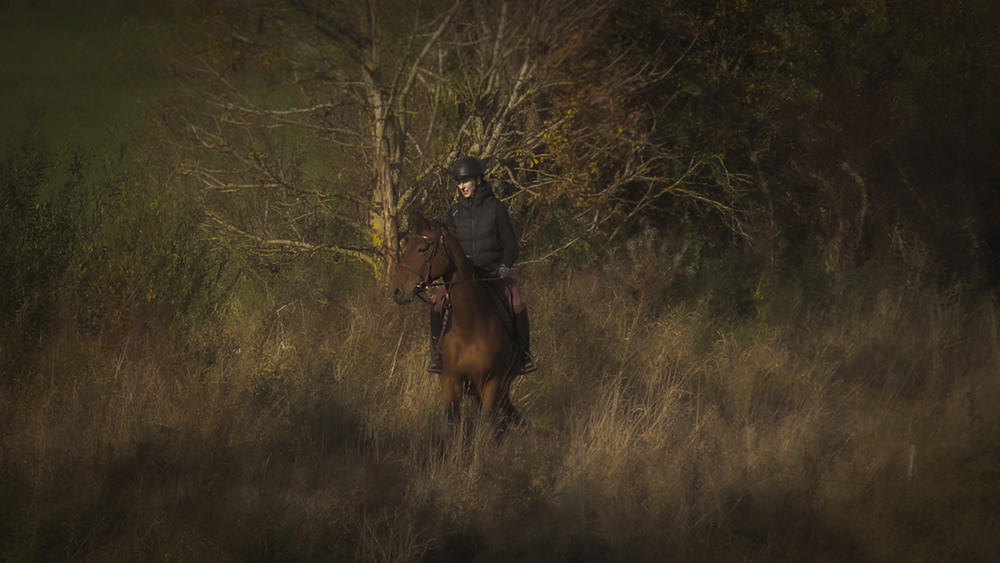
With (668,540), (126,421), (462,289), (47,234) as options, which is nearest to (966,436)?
(668,540)

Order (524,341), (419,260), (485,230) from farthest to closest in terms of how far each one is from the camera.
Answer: (524,341) < (485,230) < (419,260)

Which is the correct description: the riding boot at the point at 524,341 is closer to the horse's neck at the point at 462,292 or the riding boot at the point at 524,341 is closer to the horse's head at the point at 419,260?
the horse's neck at the point at 462,292

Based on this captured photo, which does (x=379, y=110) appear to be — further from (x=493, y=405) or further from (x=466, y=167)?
(x=493, y=405)

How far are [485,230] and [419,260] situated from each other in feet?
3.14

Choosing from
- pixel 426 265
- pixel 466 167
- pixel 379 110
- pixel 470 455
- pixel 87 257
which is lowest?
pixel 470 455

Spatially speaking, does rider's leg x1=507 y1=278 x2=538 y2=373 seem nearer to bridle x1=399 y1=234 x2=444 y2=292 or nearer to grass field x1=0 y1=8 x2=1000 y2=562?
grass field x1=0 y1=8 x2=1000 y2=562

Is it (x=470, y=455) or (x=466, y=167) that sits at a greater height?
(x=466, y=167)

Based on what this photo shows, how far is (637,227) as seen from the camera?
13750 mm

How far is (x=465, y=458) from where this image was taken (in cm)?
678

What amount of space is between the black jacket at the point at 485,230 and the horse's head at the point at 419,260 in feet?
2.30

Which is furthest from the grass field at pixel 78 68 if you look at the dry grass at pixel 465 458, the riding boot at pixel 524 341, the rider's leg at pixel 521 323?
the riding boot at pixel 524 341

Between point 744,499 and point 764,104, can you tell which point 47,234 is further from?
point 764,104

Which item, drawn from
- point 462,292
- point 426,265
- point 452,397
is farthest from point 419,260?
point 452,397

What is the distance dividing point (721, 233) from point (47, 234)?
9.43 m
